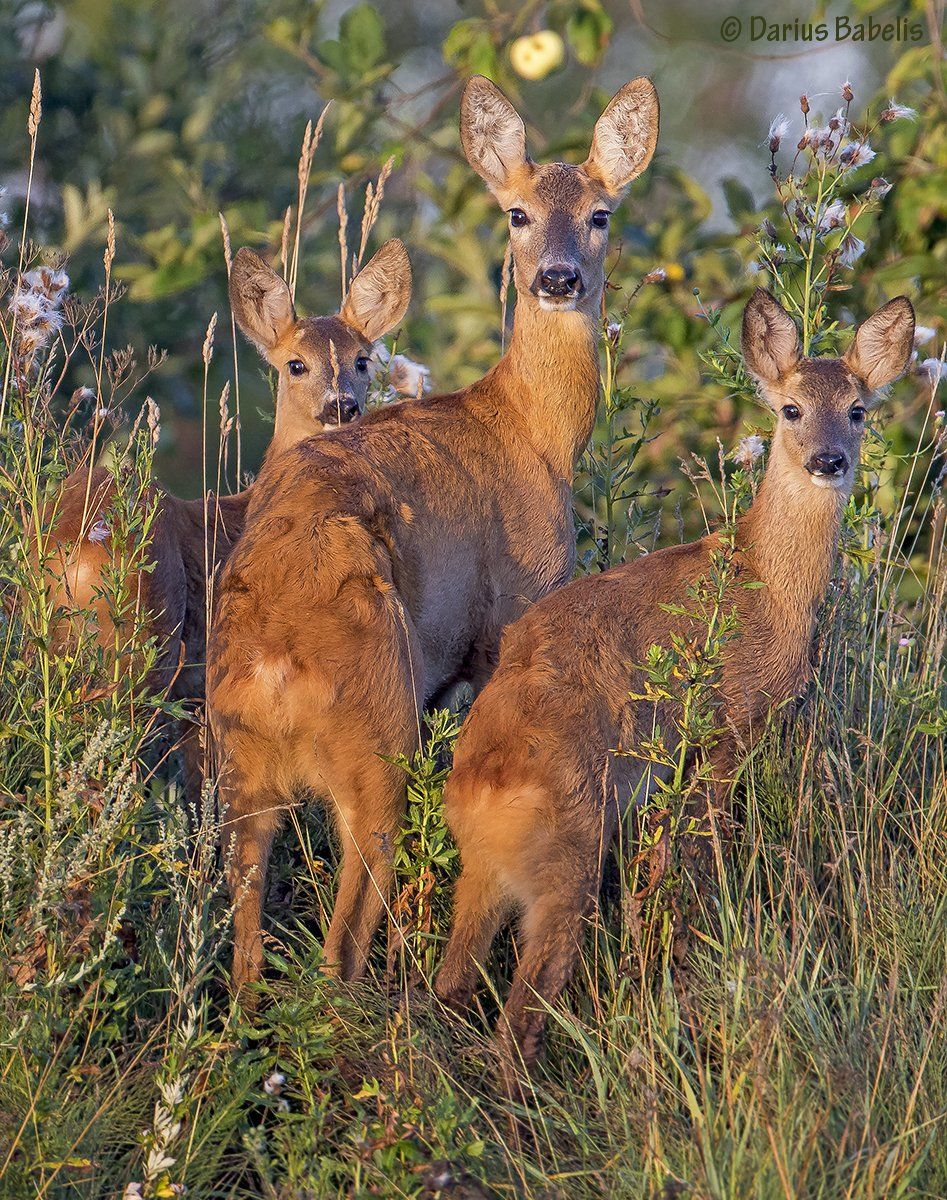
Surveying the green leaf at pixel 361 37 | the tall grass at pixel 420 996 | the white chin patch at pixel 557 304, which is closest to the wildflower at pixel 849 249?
the white chin patch at pixel 557 304

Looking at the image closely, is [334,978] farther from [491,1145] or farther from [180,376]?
[180,376]

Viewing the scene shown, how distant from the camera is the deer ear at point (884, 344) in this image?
232 inches

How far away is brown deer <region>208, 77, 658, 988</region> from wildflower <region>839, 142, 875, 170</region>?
90cm

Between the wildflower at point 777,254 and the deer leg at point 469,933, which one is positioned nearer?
the deer leg at point 469,933

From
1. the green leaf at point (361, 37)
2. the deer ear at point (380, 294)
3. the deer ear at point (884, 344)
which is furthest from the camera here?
the green leaf at point (361, 37)

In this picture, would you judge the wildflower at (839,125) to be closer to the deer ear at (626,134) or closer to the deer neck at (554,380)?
the deer ear at (626,134)

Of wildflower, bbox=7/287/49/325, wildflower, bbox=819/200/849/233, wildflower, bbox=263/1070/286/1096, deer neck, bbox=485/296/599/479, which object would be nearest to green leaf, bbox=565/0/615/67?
deer neck, bbox=485/296/599/479

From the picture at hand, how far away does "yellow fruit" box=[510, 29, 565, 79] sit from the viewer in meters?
7.80

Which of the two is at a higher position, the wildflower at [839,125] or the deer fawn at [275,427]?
the wildflower at [839,125]

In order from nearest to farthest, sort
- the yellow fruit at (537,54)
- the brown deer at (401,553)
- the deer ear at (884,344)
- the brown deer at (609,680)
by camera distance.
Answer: the brown deer at (609,680)
the brown deer at (401,553)
the deer ear at (884,344)
the yellow fruit at (537,54)

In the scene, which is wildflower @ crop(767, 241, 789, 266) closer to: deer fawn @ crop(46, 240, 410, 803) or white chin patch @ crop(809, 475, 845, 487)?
white chin patch @ crop(809, 475, 845, 487)

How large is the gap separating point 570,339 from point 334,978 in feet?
8.64

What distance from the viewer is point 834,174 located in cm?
637

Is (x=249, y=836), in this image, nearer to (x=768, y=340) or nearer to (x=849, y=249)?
(x=768, y=340)
